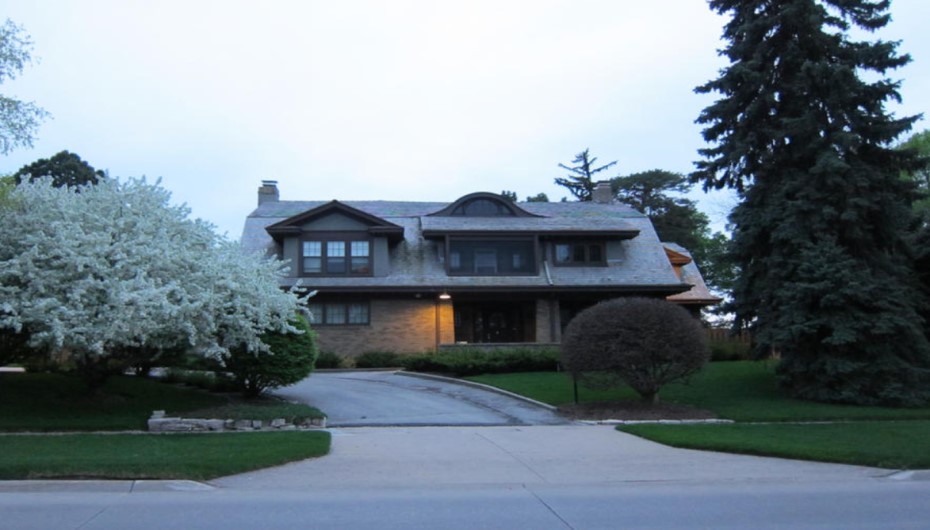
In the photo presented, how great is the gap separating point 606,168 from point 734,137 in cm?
4830

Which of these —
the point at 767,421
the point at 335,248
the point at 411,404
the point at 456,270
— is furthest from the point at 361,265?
the point at 767,421

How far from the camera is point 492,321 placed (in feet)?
103

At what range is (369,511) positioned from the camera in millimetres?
7691

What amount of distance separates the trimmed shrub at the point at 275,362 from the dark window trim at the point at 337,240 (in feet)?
38.5

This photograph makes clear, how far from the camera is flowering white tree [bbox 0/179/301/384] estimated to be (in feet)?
44.2

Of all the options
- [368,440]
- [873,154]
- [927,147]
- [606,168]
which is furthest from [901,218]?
[606,168]

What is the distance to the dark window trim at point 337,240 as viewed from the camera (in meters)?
29.2

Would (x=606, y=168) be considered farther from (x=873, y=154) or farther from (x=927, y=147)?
(x=873, y=154)

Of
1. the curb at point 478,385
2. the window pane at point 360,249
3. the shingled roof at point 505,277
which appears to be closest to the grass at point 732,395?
the curb at point 478,385

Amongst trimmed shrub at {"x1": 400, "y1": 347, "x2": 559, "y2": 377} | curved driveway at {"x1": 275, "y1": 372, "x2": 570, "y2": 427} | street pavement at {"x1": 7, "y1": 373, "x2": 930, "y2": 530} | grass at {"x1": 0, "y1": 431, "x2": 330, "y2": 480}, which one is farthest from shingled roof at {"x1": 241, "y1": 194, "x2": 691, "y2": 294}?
street pavement at {"x1": 7, "y1": 373, "x2": 930, "y2": 530}

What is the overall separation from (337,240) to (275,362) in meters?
13.1

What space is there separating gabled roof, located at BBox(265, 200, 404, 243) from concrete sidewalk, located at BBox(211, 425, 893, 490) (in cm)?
1650

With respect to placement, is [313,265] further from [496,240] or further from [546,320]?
[546,320]

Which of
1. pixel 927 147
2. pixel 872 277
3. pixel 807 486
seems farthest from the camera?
pixel 927 147
